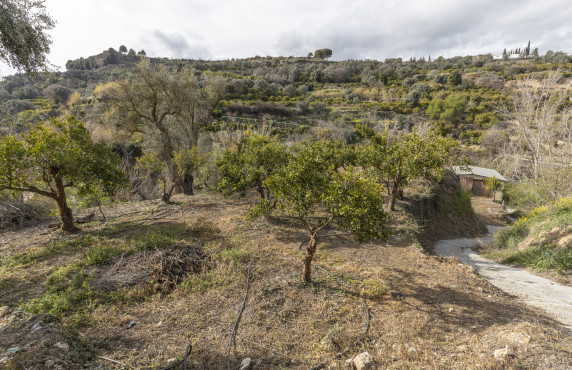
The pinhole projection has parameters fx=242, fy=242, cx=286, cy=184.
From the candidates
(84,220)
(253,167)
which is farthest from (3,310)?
(253,167)

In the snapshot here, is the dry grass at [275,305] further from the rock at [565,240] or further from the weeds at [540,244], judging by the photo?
the rock at [565,240]

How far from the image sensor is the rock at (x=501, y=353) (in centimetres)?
393

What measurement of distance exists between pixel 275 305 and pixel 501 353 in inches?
163

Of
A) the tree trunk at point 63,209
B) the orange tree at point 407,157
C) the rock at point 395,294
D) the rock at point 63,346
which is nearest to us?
the rock at point 63,346

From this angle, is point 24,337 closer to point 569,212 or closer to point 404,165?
point 404,165

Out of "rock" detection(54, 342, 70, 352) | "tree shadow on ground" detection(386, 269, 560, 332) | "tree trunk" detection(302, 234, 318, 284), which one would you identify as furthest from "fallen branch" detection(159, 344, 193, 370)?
"tree shadow on ground" detection(386, 269, 560, 332)

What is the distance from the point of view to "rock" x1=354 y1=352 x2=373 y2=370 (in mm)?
4059

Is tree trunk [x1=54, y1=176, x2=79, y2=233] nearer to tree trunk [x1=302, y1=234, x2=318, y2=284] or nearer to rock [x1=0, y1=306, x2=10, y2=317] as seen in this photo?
rock [x1=0, y1=306, x2=10, y2=317]

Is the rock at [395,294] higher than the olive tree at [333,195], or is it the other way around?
the olive tree at [333,195]

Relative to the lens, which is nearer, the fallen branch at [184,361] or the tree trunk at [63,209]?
the fallen branch at [184,361]

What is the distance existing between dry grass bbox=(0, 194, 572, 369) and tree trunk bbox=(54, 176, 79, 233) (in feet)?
1.32

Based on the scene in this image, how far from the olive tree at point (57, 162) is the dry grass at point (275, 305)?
1904 millimetres

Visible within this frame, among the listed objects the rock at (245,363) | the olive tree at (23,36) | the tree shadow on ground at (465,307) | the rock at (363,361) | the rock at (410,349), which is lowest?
the tree shadow on ground at (465,307)

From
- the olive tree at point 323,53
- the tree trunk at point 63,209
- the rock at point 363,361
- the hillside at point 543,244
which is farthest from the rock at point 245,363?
the olive tree at point 323,53
